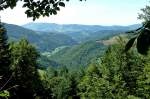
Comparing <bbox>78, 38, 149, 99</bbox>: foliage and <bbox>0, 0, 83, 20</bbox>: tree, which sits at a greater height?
<bbox>0, 0, 83, 20</bbox>: tree

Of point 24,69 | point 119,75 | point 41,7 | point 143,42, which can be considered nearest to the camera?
point 143,42

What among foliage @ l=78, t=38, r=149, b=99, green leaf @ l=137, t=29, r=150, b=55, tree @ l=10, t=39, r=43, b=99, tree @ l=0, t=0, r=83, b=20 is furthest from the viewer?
tree @ l=10, t=39, r=43, b=99

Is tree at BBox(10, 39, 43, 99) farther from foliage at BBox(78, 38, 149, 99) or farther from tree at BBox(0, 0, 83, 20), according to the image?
tree at BBox(0, 0, 83, 20)

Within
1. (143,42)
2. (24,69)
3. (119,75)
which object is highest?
(143,42)

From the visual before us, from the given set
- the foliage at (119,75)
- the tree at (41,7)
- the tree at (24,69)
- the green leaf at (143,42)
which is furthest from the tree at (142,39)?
the tree at (24,69)

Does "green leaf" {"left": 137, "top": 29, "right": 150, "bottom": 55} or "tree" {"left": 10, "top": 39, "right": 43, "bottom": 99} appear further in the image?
"tree" {"left": 10, "top": 39, "right": 43, "bottom": 99}

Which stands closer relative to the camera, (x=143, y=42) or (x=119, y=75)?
(x=143, y=42)

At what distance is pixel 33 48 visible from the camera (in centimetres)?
6819

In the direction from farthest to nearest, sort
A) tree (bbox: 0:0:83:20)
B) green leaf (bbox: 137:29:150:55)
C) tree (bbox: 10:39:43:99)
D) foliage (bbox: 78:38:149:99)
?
tree (bbox: 10:39:43:99) < foliage (bbox: 78:38:149:99) < tree (bbox: 0:0:83:20) < green leaf (bbox: 137:29:150:55)

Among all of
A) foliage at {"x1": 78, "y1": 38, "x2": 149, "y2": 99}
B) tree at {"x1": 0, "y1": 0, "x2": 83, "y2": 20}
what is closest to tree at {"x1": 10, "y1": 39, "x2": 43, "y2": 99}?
foliage at {"x1": 78, "y1": 38, "x2": 149, "y2": 99}

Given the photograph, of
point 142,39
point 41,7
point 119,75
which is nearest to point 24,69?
point 119,75

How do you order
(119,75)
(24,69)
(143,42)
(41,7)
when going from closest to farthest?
(143,42) → (41,7) → (119,75) → (24,69)

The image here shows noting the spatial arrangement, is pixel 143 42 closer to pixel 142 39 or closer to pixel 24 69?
pixel 142 39

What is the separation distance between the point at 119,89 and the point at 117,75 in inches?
72.6
